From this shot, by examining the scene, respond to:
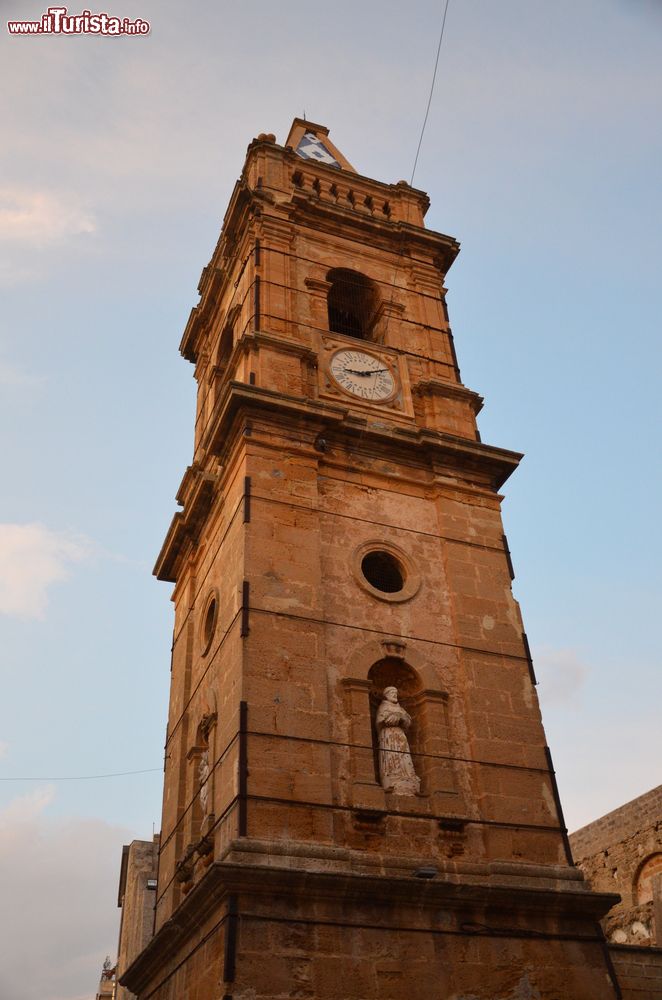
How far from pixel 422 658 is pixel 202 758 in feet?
12.0

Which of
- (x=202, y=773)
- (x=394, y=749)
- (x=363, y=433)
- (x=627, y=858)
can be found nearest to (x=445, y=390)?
(x=363, y=433)

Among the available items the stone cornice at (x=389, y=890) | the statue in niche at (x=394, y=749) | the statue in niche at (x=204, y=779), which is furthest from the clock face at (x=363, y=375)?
Result: the stone cornice at (x=389, y=890)

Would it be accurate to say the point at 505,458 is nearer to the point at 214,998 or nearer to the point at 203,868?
the point at 203,868

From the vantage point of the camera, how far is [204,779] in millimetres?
13742

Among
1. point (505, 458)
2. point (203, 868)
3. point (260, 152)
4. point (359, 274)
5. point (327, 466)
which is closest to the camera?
point (203, 868)

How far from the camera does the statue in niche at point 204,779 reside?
13477 millimetres

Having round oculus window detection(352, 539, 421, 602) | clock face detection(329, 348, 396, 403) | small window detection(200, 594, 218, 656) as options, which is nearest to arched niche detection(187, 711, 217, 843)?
small window detection(200, 594, 218, 656)

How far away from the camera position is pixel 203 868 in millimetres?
12523

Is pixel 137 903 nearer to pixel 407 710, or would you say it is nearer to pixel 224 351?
pixel 407 710

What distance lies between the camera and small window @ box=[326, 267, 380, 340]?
19.1 meters

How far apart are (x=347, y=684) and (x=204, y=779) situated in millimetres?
2715

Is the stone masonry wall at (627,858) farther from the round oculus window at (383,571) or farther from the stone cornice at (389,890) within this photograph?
the round oculus window at (383,571)

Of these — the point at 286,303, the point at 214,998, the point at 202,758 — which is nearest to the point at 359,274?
the point at 286,303

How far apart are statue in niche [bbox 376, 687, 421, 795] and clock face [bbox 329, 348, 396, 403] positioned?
5718mm
